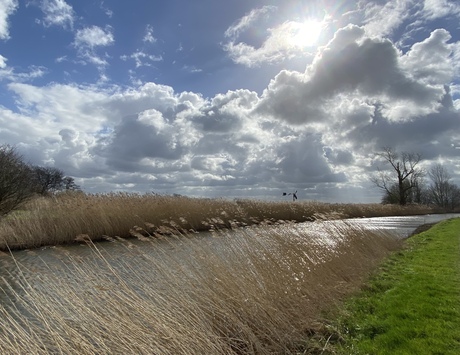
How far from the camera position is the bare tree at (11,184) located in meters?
16.3

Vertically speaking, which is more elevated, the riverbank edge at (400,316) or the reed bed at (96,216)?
the reed bed at (96,216)

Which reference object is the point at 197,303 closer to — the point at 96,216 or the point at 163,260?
the point at 163,260

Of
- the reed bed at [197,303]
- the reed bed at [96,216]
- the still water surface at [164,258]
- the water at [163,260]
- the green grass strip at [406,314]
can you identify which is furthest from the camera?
the reed bed at [96,216]

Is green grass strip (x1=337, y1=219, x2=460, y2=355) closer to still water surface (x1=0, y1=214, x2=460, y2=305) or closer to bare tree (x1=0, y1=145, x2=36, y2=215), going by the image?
still water surface (x1=0, y1=214, x2=460, y2=305)

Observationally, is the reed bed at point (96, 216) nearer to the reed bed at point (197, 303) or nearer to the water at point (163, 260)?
the water at point (163, 260)

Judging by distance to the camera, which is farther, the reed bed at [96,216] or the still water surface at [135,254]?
the reed bed at [96,216]

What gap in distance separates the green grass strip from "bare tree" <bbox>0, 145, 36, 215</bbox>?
659 inches

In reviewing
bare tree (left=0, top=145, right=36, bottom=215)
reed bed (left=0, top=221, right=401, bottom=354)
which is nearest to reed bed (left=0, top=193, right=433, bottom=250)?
bare tree (left=0, top=145, right=36, bottom=215)

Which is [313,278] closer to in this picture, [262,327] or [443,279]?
[262,327]

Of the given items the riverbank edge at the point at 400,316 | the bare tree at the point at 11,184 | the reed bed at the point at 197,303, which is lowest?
the riverbank edge at the point at 400,316

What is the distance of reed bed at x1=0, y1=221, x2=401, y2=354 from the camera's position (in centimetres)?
344

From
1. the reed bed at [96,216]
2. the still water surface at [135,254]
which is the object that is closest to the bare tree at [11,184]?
the reed bed at [96,216]

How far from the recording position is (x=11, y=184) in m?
16.5

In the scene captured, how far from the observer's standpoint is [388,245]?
11734mm
